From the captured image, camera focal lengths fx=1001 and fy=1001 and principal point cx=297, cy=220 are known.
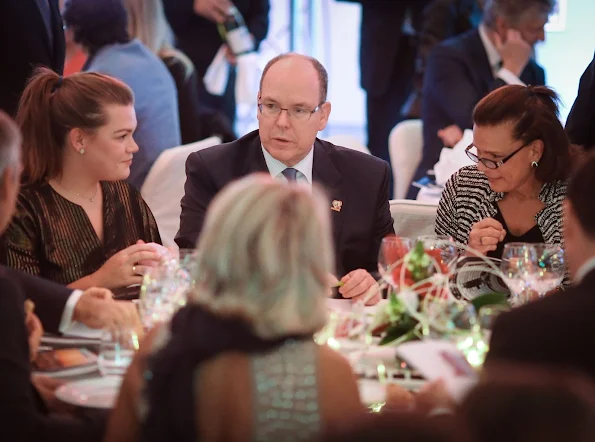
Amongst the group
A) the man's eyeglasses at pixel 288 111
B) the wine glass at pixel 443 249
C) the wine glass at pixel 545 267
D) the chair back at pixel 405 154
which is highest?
the man's eyeglasses at pixel 288 111

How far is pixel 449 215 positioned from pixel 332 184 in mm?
449

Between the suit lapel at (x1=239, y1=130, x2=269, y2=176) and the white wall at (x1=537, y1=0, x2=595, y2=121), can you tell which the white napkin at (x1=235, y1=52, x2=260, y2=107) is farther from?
the suit lapel at (x1=239, y1=130, x2=269, y2=176)

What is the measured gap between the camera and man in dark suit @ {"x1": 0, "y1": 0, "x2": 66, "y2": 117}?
15.9 feet

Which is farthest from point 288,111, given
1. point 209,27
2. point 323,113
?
point 209,27

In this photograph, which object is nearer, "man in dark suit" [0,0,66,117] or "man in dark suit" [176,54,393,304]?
"man in dark suit" [176,54,393,304]

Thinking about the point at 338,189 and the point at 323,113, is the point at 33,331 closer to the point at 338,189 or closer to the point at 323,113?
the point at 338,189

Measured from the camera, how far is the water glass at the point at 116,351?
2.30 metres

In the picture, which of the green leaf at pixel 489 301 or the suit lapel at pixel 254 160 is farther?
the suit lapel at pixel 254 160

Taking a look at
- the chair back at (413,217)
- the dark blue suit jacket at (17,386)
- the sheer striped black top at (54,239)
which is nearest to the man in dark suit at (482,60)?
the chair back at (413,217)

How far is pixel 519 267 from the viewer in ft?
9.15

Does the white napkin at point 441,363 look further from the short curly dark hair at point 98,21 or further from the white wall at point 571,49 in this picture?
the white wall at point 571,49

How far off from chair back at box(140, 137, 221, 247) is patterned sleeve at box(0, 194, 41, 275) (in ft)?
4.82

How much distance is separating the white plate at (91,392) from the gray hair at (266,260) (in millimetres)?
493

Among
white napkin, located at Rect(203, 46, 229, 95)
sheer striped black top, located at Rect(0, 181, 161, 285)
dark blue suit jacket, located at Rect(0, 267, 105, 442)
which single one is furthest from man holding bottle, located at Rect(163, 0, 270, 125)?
Result: dark blue suit jacket, located at Rect(0, 267, 105, 442)
